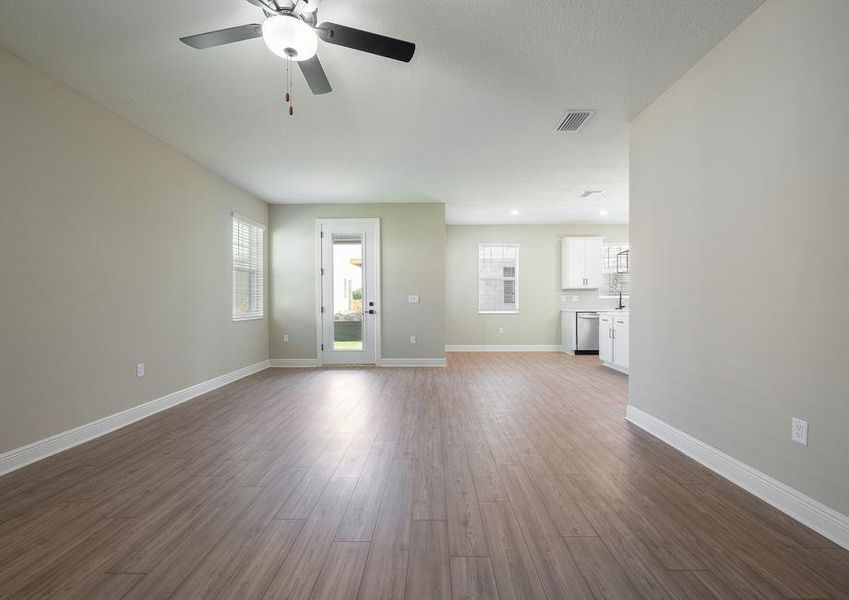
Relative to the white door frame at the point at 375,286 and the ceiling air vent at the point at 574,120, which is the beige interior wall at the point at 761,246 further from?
the white door frame at the point at 375,286

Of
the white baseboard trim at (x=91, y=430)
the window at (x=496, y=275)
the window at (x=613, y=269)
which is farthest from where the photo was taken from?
the window at (x=496, y=275)

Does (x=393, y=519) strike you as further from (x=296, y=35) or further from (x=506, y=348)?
(x=506, y=348)

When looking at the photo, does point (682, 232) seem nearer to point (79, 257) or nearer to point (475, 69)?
point (475, 69)

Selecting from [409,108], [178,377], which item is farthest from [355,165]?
[178,377]

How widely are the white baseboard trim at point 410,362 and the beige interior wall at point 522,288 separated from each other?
7.07 ft

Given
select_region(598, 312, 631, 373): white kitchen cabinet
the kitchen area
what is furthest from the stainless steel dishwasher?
select_region(598, 312, 631, 373): white kitchen cabinet

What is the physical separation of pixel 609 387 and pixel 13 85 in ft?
19.9

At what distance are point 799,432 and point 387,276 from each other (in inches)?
207

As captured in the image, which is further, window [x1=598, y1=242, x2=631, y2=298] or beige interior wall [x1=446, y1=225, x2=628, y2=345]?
beige interior wall [x1=446, y1=225, x2=628, y2=345]

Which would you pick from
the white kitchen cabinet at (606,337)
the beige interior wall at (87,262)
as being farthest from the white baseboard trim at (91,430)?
the white kitchen cabinet at (606,337)

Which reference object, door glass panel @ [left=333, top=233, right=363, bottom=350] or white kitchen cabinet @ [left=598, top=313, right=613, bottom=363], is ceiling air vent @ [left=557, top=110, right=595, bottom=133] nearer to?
white kitchen cabinet @ [left=598, top=313, right=613, bottom=363]

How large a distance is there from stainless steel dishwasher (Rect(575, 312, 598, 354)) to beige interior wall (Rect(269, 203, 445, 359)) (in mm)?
3065

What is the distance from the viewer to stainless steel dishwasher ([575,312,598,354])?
778cm

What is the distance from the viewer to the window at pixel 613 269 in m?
8.44
